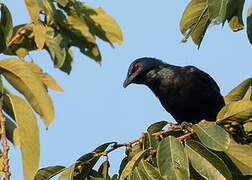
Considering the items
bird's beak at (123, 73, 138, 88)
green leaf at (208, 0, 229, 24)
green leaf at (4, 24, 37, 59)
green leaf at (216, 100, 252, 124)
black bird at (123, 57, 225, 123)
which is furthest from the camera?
bird's beak at (123, 73, 138, 88)

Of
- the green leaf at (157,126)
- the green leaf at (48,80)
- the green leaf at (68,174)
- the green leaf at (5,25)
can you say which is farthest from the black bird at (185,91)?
the green leaf at (68,174)

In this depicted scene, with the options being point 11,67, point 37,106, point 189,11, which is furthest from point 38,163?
point 189,11

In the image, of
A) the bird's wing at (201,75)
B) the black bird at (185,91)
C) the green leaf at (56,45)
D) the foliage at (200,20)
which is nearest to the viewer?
the foliage at (200,20)

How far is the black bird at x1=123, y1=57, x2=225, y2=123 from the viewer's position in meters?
5.54

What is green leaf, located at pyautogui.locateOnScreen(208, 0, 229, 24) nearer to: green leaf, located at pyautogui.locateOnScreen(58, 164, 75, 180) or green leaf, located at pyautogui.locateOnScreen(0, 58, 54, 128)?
green leaf, located at pyautogui.locateOnScreen(58, 164, 75, 180)

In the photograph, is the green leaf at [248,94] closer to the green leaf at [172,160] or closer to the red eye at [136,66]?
the green leaf at [172,160]

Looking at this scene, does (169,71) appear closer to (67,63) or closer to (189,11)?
(67,63)

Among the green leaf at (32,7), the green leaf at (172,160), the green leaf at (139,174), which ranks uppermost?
the green leaf at (32,7)

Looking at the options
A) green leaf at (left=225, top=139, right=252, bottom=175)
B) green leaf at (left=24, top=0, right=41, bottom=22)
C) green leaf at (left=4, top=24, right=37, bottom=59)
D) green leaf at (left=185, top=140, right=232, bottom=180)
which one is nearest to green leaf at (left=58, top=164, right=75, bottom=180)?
green leaf at (left=185, top=140, right=232, bottom=180)

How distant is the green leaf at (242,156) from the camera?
2.88 meters

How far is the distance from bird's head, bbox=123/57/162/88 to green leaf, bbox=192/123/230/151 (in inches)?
129

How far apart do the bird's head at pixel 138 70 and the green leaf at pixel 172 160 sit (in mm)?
3410

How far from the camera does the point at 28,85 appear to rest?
3492mm

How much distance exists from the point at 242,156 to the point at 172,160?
0.65 m
